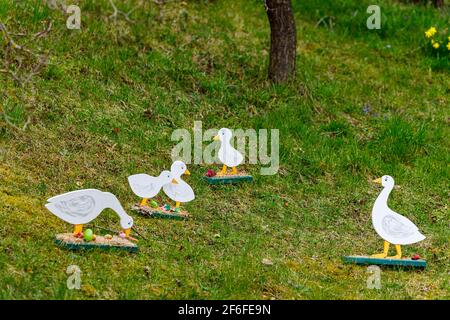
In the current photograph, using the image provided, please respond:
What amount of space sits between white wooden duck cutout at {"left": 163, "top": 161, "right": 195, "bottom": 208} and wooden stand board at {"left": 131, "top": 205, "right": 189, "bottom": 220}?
0.16m

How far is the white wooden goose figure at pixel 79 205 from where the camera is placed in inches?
271

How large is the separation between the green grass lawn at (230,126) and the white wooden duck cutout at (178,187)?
273mm

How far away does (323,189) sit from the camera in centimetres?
963

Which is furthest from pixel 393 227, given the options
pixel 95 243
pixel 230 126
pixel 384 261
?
pixel 230 126

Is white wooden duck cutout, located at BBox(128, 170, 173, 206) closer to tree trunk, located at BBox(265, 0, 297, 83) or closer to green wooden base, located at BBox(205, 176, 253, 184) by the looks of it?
green wooden base, located at BBox(205, 176, 253, 184)

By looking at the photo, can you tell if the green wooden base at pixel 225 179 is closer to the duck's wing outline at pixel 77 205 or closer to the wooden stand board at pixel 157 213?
the wooden stand board at pixel 157 213

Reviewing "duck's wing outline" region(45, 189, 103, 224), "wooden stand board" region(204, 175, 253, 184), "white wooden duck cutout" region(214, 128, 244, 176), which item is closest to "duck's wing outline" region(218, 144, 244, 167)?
"white wooden duck cutout" region(214, 128, 244, 176)

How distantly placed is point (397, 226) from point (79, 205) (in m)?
A: 2.74

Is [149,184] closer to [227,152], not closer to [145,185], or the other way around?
[145,185]

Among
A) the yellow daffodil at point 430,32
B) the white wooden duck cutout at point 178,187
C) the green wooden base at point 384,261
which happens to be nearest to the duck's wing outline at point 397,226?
the green wooden base at point 384,261

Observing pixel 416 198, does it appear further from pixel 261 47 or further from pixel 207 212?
pixel 261 47

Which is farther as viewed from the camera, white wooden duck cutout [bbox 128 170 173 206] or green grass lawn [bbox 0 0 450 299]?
white wooden duck cutout [bbox 128 170 173 206]

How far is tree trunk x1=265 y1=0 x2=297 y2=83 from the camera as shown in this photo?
11.5 metres
